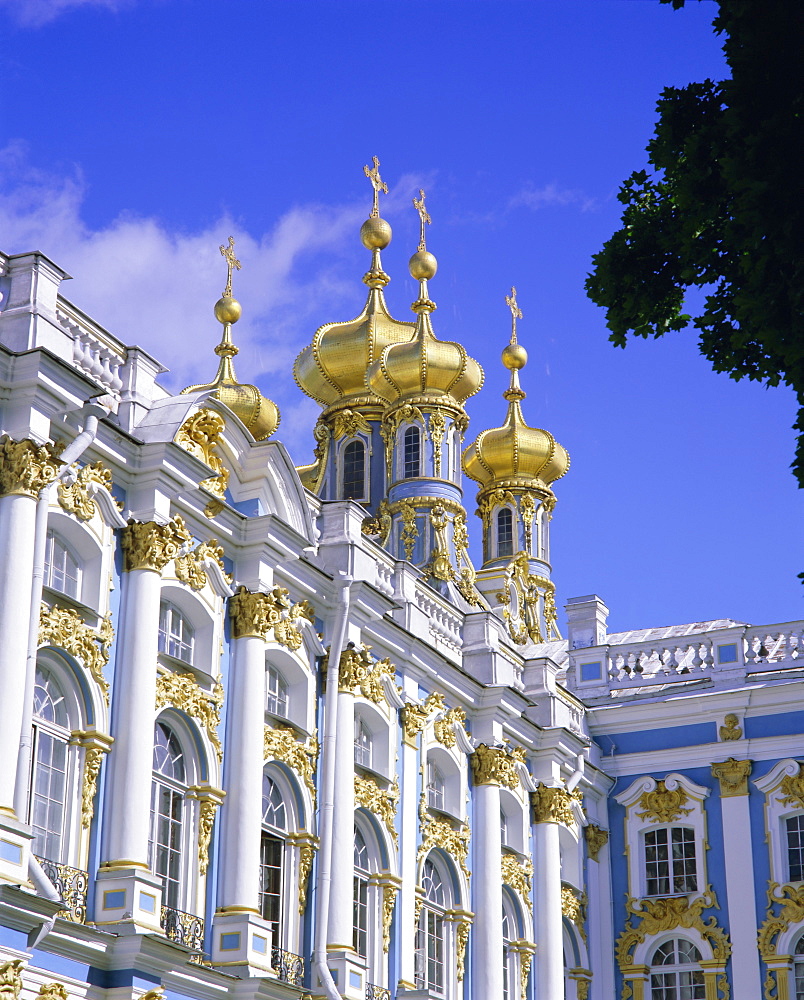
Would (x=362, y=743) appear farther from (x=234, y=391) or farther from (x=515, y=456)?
(x=515, y=456)

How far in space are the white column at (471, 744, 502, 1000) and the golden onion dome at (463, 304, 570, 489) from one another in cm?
1700

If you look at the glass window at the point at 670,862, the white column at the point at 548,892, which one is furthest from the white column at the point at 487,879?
the glass window at the point at 670,862

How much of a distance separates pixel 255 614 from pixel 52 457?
3.41 metres

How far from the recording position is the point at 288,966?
17.8 m

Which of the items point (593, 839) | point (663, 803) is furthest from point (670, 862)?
point (593, 839)

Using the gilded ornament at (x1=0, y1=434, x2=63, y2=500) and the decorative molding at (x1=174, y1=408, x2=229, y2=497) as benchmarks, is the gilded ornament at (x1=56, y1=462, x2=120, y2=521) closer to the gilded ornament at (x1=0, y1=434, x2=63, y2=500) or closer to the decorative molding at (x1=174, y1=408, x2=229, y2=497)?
the gilded ornament at (x1=0, y1=434, x2=63, y2=500)

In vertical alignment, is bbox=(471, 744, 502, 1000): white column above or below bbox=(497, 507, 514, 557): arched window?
below

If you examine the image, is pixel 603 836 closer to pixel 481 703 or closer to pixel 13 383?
pixel 481 703

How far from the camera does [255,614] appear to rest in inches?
711

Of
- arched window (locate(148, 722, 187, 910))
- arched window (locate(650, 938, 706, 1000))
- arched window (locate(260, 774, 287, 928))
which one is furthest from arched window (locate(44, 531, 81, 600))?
arched window (locate(650, 938, 706, 1000))

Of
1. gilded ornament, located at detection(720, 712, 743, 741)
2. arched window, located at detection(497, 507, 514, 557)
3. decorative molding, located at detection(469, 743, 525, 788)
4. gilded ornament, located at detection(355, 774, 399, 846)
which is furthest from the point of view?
arched window, located at detection(497, 507, 514, 557)

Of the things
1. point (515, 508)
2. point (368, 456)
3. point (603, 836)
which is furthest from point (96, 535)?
point (515, 508)

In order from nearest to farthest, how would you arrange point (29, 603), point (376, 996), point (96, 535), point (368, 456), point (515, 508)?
point (29, 603), point (96, 535), point (376, 996), point (368, 456), point (515, 508)

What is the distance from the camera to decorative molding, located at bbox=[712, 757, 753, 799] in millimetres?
24844
